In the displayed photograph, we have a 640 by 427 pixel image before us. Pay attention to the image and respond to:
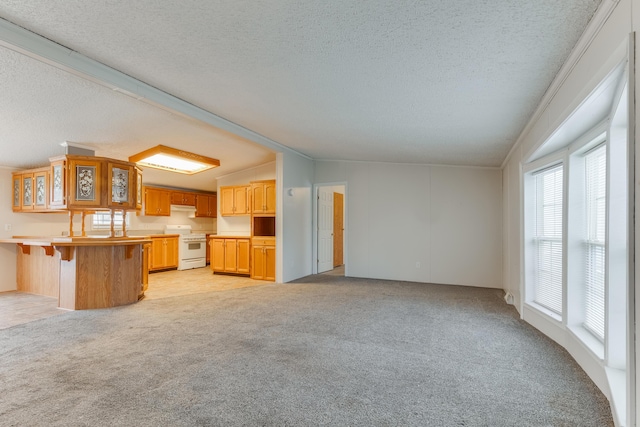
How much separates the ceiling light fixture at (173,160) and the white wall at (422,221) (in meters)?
2.56

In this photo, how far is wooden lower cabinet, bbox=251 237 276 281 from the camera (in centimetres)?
664

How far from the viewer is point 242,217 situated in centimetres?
783

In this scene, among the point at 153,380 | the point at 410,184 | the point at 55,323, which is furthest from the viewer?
the point at 410,184

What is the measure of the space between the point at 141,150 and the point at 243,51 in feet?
12.9

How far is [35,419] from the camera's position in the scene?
6.08 feet

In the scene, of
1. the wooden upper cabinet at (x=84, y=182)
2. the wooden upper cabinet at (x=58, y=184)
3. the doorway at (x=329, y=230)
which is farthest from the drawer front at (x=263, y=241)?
the wooden upper cabinet at (x=58, y=184)

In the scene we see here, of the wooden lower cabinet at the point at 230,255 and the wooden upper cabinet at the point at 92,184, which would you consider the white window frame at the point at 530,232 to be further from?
the wooden upper cabinet at the point at 92,184

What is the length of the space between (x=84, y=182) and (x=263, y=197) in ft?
10.3

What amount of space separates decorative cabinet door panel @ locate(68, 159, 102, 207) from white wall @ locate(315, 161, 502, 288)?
14.0 ft

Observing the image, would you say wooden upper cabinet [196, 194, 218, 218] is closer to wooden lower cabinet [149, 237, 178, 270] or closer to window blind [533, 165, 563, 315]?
wooden lower cabinet [149, 237, 178, 270]

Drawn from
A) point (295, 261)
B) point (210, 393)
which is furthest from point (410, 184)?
point (210, 393)

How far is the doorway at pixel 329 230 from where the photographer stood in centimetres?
759

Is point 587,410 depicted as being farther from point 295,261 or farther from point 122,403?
point 295,261

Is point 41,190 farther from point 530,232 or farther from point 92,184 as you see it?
point 530,232
